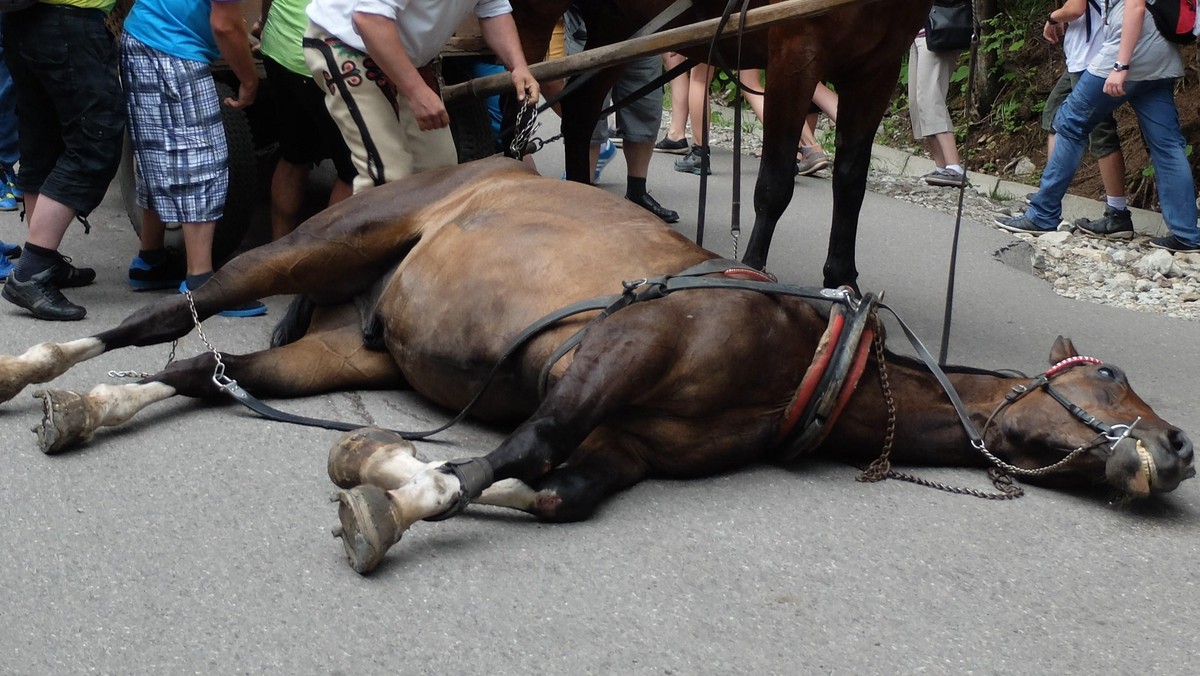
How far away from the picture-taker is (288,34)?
4.82m

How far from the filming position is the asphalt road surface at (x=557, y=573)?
96.4 inches

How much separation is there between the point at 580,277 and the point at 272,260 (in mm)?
1152

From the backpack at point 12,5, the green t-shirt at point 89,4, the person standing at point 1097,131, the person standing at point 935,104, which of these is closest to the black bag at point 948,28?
the person standing at point 935,104

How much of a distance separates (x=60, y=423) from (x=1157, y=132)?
21.5ft

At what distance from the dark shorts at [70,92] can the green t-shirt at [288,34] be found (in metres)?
0.63

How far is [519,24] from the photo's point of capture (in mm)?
6398

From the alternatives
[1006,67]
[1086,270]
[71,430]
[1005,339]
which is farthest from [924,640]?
[1006,67]

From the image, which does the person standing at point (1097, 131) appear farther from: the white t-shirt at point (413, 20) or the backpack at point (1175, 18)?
the white t-shirt at point (413, 20)

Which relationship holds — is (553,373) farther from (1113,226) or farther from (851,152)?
(1113,226)

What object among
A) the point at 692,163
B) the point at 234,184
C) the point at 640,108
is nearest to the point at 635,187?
the point at 640,108

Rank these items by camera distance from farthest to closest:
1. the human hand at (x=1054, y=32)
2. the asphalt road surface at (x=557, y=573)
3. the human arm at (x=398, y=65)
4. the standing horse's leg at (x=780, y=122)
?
1. the human hand at (x=1054, y=32)
2. the standing horse's leg at (x=780, y=122)
3. the human arm at (x=398, y=65)
4. the asphalt road surface at (x=557, y=573)

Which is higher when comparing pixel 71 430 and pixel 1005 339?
pixel 71 430

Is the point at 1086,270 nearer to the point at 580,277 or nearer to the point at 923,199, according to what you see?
the point at 923,199

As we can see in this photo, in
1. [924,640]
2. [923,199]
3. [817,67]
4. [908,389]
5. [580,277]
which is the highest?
[817,67]
